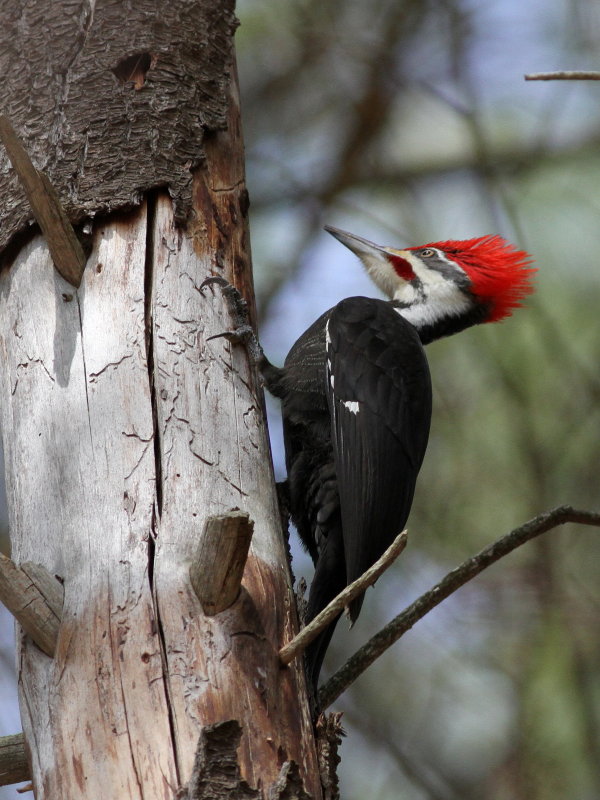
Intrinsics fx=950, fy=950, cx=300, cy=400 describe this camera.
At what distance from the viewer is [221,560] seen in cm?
154

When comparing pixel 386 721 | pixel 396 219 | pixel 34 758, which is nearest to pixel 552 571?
pixel 386 721

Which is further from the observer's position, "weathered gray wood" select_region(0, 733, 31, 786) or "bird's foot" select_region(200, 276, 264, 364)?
"bird's foot" select_region(200, 276, 264, 364)

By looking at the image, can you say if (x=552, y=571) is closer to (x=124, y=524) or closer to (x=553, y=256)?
(x=553, y=256)

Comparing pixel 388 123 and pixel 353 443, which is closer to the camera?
pixel 353 443

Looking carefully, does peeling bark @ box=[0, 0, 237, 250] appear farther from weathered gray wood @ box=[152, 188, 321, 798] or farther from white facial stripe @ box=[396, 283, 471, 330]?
white facial stripe @ box=[396, 283, 471, 330]

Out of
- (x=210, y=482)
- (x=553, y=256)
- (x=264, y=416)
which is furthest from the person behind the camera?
(x=553, y=256)

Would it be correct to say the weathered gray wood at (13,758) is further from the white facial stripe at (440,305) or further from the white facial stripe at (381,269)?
the white facial stripe at (381,269)

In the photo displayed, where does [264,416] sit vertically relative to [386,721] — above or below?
above

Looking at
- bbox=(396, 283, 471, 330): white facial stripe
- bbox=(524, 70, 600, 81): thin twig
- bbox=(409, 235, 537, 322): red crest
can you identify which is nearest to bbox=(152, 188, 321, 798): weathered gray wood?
bbox=(524, 70, 600, 81): thin twig

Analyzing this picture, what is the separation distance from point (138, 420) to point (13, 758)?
645 millimetres

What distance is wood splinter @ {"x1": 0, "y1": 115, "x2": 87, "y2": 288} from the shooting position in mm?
1748

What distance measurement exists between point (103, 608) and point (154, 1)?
161 cm

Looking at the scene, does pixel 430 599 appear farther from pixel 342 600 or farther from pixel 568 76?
pixel 568 76

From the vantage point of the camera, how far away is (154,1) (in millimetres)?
2443
